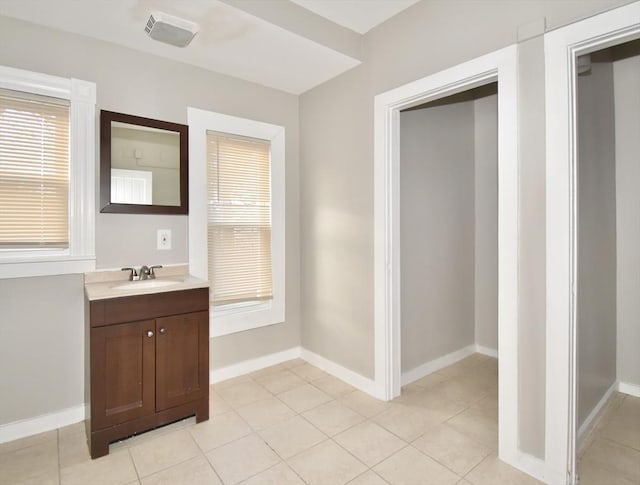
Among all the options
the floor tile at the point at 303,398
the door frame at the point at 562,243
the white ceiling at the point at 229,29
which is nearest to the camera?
the door frame at the point at 562,243

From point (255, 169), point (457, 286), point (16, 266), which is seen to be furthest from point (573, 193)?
point (16, 266)

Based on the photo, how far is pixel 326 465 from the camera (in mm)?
→ 1862

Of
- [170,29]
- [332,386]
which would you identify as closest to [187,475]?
[332,386]

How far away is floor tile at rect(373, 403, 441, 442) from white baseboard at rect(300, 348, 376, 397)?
0.24 metres

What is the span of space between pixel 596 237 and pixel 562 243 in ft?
3.17

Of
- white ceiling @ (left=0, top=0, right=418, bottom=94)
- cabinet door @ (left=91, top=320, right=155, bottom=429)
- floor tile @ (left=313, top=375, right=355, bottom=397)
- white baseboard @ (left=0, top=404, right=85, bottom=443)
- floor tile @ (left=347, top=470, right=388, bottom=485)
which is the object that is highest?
white ceiling @ (left=0, top=0, right=418, bottom=94)

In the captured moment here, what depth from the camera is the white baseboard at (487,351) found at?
10.9ft

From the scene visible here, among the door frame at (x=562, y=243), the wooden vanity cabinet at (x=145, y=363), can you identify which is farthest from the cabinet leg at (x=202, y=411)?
the door frame at (x=562, y=243)

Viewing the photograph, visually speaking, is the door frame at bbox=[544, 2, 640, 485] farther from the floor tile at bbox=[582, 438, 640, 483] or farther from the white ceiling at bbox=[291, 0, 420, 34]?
the white ceiling at bbox=[291, 0, 420, 34]

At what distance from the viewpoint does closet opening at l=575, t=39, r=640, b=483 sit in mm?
2004

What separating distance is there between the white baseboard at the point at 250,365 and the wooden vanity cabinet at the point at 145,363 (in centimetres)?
58

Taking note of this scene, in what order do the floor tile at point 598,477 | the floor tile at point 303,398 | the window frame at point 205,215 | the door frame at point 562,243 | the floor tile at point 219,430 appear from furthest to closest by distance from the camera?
1. the window frame at point 205,215
2. the floor tile at point 303,398
3. the floor tile at point 219,430
4. the floor tile at point 598,477
5. the door frame at point 562,243

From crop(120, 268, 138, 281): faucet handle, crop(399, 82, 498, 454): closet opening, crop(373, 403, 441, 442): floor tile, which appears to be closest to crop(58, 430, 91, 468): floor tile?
crop(120, 268, 138, 281): faucet handle

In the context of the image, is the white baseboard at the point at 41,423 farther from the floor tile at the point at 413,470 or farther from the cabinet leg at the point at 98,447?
the floor tile at the point at 413,470
